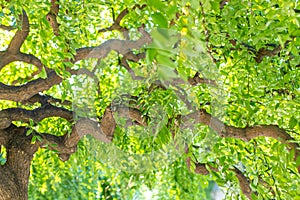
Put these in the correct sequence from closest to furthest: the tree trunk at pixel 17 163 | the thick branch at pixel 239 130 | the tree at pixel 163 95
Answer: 1. the tree at pixel 163 95
2. the thick branch at pixel 239 130
3. the tree trunk at pixel 17 163

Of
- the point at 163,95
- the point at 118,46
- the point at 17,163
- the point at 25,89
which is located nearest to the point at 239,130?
the point at 163,95

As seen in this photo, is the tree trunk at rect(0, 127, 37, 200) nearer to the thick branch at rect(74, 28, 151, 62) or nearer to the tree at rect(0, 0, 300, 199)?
the tree at rect(0, 0, 300, 199)

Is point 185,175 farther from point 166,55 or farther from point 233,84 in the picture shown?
point 166,55

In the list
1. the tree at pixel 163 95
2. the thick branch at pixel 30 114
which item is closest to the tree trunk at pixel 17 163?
the tree at pixel 163 95

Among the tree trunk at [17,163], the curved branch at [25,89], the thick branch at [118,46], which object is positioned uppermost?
the thick branch at [118,46]

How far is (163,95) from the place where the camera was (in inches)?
62.4

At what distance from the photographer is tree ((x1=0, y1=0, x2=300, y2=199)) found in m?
1.35

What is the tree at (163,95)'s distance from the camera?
1.35 metres

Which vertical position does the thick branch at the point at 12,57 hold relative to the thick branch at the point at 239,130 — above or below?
below

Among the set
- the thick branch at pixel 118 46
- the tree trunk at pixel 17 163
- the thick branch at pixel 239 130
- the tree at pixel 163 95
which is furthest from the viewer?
the tree trunk at pixel 17 163

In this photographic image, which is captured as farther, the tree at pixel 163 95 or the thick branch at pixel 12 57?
the thick branch at pixel 12 57

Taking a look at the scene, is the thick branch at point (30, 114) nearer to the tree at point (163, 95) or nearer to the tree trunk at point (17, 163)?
the tree at point (163, 95)

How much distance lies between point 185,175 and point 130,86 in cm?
193

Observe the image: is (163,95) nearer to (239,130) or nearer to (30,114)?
(239,130)
